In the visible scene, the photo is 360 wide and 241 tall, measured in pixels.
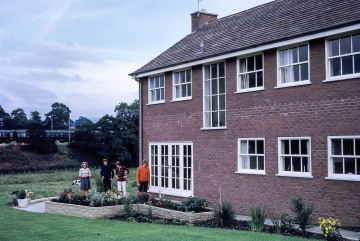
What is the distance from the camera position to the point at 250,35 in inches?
687

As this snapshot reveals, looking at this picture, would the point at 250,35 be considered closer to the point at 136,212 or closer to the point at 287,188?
the point at 287,188

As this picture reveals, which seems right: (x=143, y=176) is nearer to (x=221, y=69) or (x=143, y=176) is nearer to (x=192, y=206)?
(x=192, y=206)

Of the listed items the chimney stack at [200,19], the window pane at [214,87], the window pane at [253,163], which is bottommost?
the window pane at [253,163]

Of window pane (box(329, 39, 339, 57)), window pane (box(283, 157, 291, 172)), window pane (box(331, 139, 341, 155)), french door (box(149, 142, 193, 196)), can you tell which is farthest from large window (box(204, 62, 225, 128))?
window pane (box(331, 139, 341, 155))

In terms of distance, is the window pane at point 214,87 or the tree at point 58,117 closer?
the window pane at point 214,87

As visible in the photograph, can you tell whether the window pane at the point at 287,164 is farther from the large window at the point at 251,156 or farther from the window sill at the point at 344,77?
the window sill at the point at 344,77

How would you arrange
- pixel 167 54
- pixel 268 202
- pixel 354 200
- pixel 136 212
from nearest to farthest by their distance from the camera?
pixel 354 200, pixel 268 202, pixel 136 212, pixel 167 54

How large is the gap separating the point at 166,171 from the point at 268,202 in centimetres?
668

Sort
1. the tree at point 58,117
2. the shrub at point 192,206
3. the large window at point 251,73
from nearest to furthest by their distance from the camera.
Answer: the shrub at point 192,206 < the large window at point 251,73 < the tree at point 58,117

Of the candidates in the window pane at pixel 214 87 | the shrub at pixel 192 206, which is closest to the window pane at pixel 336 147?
the shrub at pixel 192 206

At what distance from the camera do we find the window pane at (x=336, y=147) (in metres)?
13.5

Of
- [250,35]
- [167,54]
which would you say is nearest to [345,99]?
[250,35]

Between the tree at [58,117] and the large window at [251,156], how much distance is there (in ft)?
332

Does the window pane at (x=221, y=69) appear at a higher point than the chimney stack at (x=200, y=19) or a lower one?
lower
